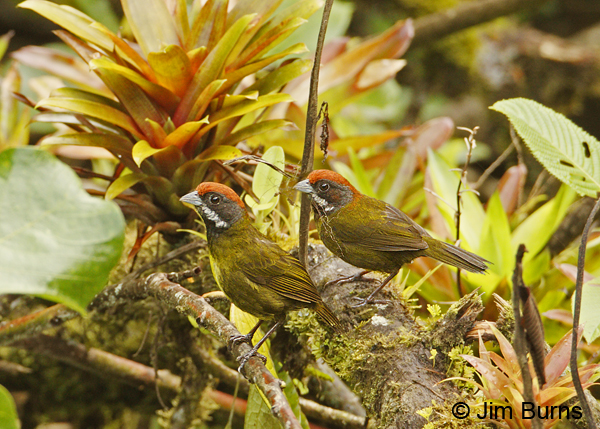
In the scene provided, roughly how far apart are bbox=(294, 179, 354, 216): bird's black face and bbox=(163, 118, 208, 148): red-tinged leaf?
1.62 feet

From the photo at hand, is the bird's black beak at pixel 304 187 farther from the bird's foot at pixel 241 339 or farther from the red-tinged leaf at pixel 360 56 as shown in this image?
the red-tinged leaf at pixel 360 56

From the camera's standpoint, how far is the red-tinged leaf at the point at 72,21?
205 cm

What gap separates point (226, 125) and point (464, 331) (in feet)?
4.41

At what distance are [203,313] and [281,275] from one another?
30 centimetres

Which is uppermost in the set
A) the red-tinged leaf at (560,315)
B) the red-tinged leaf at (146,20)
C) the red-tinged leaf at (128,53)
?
the red-tinged leaf at (146,20)

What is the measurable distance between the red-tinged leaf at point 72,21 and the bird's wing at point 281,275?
3.69 ft

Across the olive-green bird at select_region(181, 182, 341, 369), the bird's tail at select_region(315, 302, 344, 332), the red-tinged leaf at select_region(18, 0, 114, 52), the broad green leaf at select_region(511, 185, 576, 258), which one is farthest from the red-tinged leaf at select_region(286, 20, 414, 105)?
the bird's tail at select_region(315, 302, 344, 332)

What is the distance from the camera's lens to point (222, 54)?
6.52ft

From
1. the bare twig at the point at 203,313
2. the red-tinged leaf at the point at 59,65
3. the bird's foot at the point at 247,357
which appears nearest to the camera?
the bare twig at the point at 203,313

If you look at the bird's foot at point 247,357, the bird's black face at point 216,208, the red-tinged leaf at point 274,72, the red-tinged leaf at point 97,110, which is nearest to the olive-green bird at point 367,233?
the bird's black face at point 216,208

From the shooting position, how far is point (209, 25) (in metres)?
2.18

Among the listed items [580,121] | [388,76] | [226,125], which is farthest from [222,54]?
[580,121]

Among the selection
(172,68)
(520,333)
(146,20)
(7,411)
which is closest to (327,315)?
(520,333)

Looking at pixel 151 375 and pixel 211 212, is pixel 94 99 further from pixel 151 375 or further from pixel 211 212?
pixel 151 375
